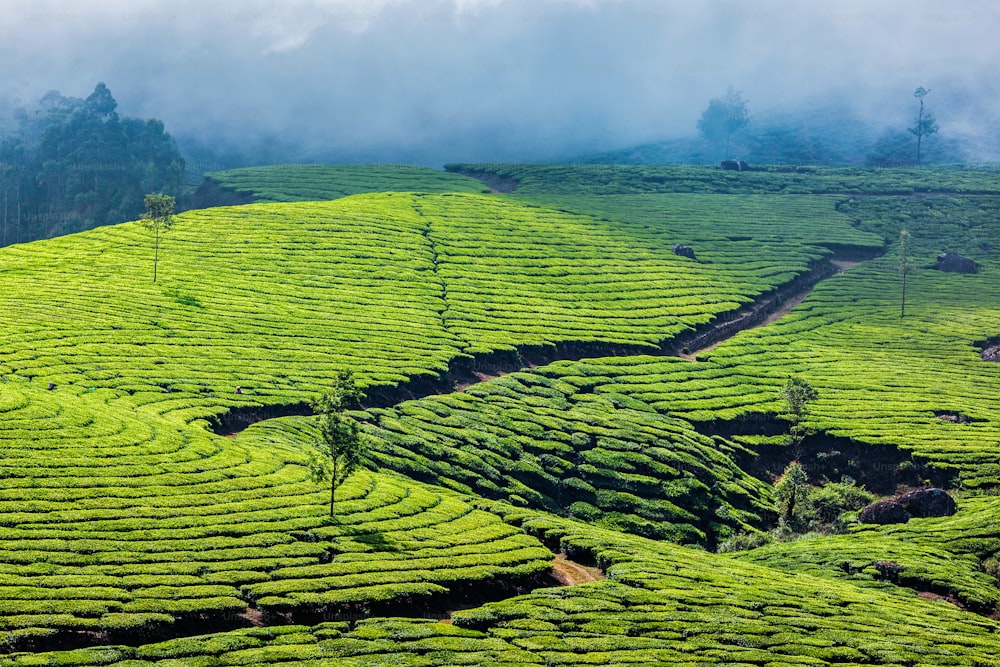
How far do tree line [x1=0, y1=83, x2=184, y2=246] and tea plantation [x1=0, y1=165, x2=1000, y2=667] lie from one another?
151ft

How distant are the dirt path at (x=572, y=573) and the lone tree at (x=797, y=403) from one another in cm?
3263

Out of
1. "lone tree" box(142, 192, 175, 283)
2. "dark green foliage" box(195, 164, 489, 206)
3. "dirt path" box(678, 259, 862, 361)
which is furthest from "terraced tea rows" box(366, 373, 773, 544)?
"dark green foliage" box(195, 164, 489, 206)

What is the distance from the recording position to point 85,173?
178 m

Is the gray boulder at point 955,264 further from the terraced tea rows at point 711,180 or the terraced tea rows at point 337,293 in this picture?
the terraced tea rows at point 711,180

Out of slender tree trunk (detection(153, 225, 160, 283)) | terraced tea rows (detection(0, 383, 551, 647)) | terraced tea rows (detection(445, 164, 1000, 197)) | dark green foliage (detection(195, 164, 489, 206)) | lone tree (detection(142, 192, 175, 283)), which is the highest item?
terraced tea rows (detection(445, 164, 1000, 197))

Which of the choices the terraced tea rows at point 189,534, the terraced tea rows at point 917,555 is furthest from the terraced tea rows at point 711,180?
the terraced tea rows at point 189,534

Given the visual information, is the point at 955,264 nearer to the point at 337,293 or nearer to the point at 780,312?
the point at 780,312

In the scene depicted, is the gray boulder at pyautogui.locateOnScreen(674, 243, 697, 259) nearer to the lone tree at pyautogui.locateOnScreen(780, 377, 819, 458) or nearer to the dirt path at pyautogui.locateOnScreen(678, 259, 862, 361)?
the dirt path at pyautogui.locateOnScreen(678, 259, 862, 361)

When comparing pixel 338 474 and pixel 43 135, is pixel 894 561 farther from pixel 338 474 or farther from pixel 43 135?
pixel 43 135

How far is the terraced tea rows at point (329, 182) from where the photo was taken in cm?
16100

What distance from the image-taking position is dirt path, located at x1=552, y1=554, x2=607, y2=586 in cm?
5766

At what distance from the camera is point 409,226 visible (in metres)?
132

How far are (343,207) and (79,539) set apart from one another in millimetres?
89342

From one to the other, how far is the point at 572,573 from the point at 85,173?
142m
